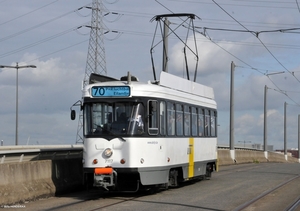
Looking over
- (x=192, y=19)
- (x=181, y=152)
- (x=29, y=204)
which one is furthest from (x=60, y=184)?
(x=192, y=19)

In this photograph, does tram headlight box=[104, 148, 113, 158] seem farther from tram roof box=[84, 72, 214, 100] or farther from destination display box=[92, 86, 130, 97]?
tram roof box=[84, 72, 214, 100]

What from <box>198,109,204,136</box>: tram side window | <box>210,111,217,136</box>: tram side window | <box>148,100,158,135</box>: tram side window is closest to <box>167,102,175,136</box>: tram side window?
<box>148,100,158,135</box>: tram side window

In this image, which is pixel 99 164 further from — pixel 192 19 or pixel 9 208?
pixel 192 19

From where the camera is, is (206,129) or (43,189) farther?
(206,129)

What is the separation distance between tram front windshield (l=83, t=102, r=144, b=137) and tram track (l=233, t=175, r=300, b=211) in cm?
365

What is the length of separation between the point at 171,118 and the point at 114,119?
2280 mm

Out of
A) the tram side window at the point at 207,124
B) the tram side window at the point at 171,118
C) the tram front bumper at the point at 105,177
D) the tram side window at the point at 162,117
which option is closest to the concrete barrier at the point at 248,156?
the tram side window at the point at 207,124

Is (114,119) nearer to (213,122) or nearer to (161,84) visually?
(161,84)

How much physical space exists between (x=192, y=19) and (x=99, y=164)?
Answer: 9.22 m

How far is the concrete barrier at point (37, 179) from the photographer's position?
49.4 ft

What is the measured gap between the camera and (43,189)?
54.8 ft

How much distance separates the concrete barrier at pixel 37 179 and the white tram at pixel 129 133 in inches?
47.2

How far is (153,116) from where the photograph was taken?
17.2 metres

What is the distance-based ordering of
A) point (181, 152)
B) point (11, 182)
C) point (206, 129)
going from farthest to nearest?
1. point (206, 129)
2. point (181, 152)
3. point (11, 182)
